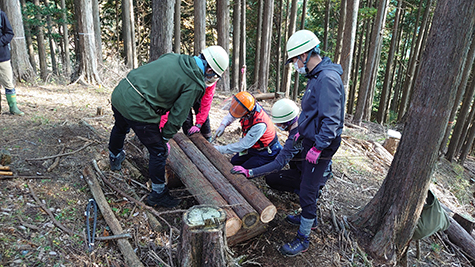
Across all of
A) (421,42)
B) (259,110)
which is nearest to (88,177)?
(259,110)

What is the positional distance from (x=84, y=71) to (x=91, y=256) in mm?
7292

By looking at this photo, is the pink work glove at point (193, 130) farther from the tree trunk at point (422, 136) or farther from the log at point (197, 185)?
the tree trunk at point (422, 136)

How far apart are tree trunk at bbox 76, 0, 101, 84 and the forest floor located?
275cm

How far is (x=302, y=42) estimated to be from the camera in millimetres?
3039

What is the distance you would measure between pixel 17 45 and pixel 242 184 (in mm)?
7181

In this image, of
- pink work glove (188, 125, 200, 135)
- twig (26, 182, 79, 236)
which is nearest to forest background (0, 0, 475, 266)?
pink work glove (188, 125, 200, 135)

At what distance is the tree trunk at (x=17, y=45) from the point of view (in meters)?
6.84

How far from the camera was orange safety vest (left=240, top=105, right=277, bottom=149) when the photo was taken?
4.12 meters

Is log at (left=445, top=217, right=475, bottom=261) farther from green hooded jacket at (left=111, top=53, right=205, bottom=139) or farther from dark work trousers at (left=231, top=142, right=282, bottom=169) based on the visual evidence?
green hooded jacket at (left=111, top=53, right=205, bottom=139)

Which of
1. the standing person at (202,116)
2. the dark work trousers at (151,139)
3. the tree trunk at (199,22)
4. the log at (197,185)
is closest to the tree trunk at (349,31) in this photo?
the tree trunk at (199,22)

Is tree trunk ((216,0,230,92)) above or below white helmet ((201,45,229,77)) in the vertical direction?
above

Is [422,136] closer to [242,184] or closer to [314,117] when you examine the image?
[314,117]

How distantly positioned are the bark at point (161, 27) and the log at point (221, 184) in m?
1.52

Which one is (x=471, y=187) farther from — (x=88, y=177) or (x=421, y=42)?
(x=88, y=177)
